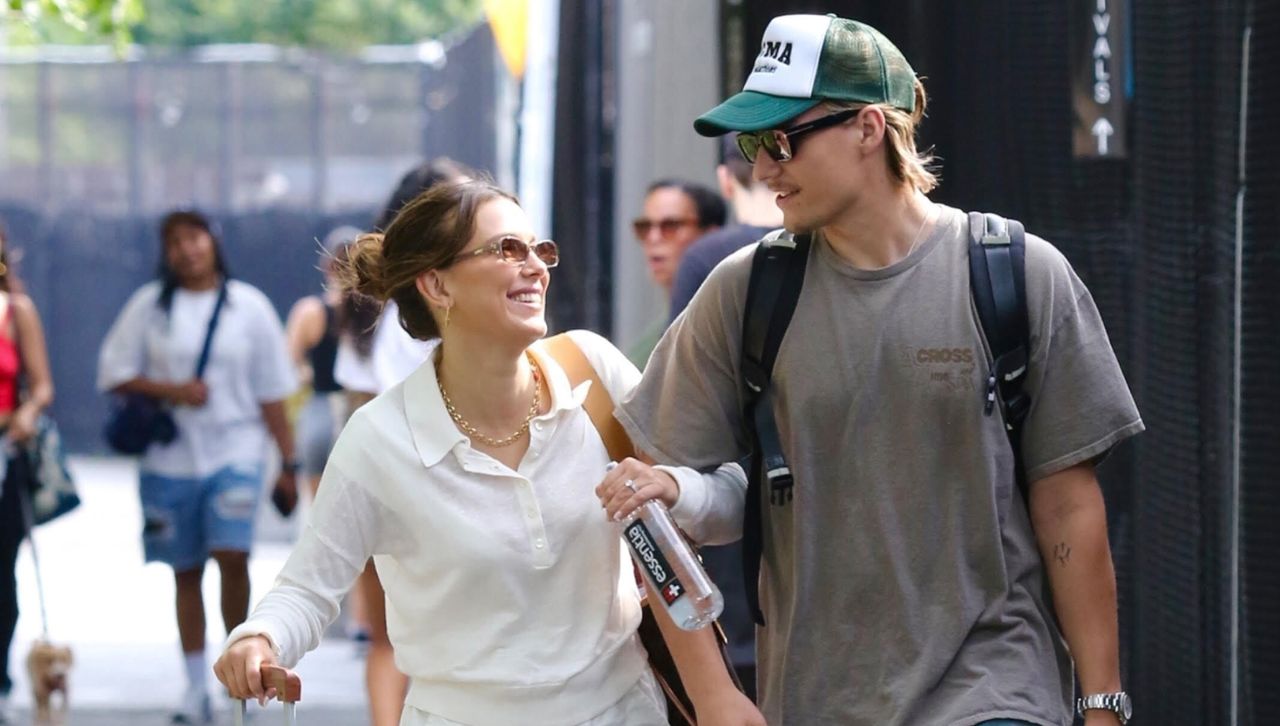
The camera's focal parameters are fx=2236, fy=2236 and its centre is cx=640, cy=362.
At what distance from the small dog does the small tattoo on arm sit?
18.3ft

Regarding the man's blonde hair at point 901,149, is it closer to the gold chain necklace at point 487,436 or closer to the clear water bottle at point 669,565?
the clear water bottle at point 669,565

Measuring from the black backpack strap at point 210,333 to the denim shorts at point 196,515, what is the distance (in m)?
0.45

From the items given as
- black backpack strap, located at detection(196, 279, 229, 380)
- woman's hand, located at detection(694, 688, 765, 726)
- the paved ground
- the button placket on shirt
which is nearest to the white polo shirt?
the button placket on shirt

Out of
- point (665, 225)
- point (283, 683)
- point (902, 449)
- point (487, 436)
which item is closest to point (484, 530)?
point (487, 436)

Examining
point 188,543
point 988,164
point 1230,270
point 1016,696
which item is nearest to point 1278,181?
point 1230,270

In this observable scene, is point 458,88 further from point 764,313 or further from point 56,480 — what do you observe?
point 764,313

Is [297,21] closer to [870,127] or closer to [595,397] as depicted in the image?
[595,397]

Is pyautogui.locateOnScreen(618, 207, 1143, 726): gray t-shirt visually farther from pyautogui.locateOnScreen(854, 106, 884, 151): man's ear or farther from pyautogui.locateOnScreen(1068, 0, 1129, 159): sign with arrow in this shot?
pyautogui.locateOnScreen(1068, 0, 1129, 159): sign with arrow

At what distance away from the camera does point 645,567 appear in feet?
12.0

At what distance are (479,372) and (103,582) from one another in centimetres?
1131

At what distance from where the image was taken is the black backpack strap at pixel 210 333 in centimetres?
937

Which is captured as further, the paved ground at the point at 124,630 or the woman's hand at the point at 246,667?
the paved ground at the point at 124,630

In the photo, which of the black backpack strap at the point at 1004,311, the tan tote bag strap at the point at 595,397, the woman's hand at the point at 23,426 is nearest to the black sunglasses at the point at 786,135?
the black backpack strap at the point at 1004,311

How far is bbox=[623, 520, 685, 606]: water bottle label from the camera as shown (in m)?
3.65
